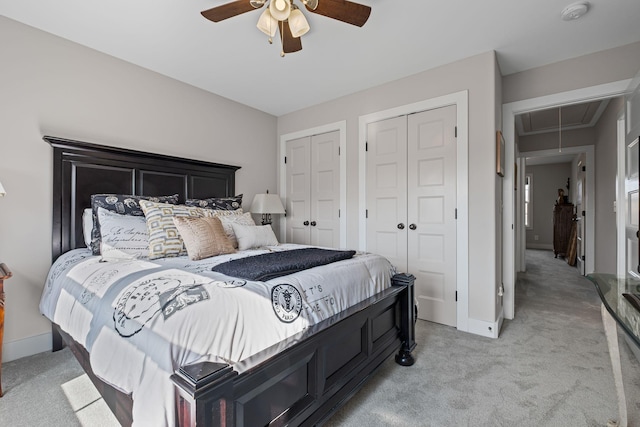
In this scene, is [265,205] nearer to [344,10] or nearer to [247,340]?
[344,10]

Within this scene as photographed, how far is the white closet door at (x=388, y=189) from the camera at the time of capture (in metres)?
3.16

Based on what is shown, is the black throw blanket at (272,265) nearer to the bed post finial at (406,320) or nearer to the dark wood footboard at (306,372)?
the dark wood footboard at (306,372)

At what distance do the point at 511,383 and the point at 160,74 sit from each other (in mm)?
3960

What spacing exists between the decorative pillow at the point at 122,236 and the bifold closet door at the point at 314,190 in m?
2.11

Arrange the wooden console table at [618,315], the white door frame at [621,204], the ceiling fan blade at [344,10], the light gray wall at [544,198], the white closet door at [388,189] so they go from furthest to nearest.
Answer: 1. the light gray wall at [544,198]
2. the white closet door at [388,189]
3. the white door frame at [621,204]
4. the ceiling fan blade at [344,10]
5. the wooden console table at [618,315]

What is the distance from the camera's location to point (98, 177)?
2.51m

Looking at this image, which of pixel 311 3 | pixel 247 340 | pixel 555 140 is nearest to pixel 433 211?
pixel 311 3

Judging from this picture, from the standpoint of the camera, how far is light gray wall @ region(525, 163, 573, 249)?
8.00 meters

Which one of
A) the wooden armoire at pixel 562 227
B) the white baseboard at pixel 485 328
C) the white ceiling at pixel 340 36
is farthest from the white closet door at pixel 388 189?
the wooden armoire at pixel 562 227

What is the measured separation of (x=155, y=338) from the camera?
0.99m

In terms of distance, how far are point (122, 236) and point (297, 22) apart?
1.87 metres

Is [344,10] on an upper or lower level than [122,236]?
upper

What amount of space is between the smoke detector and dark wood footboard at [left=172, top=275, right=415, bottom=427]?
2205 millimetres

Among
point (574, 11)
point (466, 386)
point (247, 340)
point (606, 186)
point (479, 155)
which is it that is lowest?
point (466, 386)
